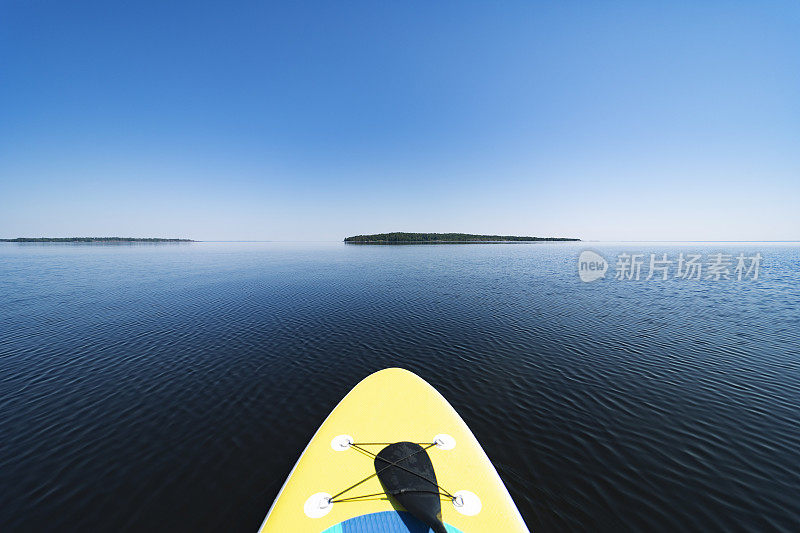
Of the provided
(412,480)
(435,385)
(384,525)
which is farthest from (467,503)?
(435,385)

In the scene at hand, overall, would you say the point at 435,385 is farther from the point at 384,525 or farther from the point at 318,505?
the point at 318,505

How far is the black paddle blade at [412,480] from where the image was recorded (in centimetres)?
633

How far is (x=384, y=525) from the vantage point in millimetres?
6336

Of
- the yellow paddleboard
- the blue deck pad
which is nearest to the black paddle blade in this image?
the yellow paddleboard

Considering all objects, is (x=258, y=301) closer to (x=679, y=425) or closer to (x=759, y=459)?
(x=679, y=425)

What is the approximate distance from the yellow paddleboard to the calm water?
87.5 inches

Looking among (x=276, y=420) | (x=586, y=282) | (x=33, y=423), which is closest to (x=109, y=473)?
(x=276, y=420)

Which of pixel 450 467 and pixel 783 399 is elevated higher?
pixel 450 467

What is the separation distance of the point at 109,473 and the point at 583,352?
25866mm

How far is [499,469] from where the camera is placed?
9.70 m

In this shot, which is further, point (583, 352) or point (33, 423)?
point (583, 352)

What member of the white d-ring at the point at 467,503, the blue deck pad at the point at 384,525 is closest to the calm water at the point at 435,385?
the white d-ring at the point at 467,503

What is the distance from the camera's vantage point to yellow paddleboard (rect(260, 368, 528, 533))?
648cm

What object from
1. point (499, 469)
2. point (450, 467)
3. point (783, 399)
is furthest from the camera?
point (783, 399)
